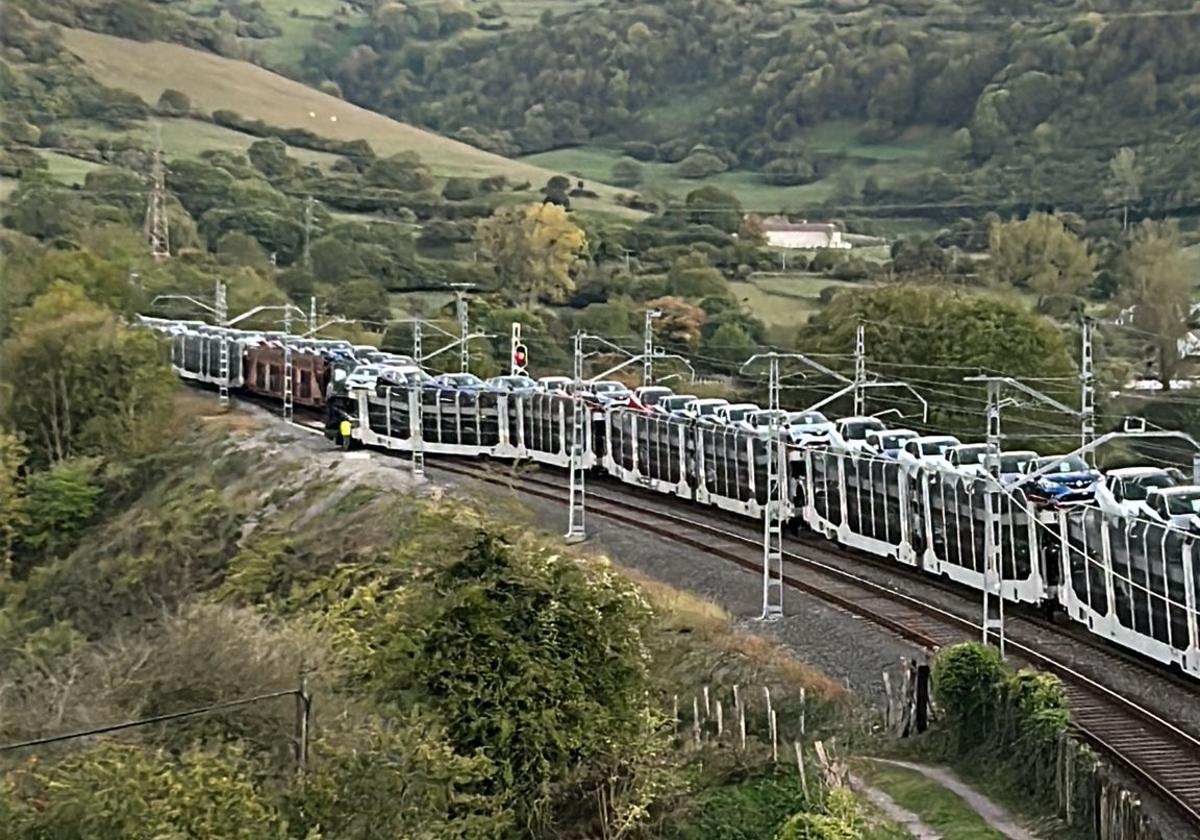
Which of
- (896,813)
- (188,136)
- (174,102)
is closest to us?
(896,813)

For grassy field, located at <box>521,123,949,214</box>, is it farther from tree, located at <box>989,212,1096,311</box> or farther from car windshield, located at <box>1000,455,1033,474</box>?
car windshield, located at <box>1000,455,1033,474</box>

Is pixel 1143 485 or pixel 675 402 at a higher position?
pixel 675 402

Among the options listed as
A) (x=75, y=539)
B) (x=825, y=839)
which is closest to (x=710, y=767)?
(x=825, y=839)

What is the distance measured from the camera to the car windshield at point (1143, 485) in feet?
102

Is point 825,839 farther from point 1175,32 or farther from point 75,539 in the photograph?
point 1175,32

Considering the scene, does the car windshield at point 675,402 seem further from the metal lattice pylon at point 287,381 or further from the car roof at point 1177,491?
the car roof at point 1177,491

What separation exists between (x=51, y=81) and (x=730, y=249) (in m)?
86.5

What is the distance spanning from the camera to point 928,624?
108ft

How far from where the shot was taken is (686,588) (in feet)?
126

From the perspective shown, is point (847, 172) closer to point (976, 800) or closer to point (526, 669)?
point (976, 800)

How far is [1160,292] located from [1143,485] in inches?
2934

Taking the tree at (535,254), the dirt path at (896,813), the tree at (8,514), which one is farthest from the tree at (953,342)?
the tree at (535,254)

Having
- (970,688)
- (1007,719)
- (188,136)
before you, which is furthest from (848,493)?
(188,136)

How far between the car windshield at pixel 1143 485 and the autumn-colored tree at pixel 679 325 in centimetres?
8223
